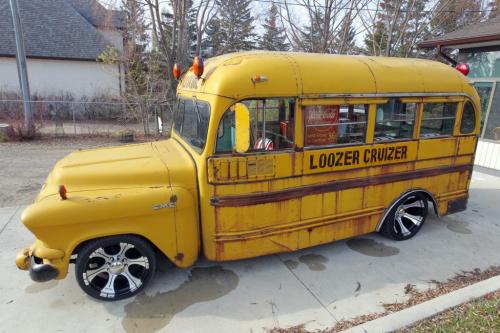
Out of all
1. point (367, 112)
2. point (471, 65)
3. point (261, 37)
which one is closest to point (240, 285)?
point (367, 112)

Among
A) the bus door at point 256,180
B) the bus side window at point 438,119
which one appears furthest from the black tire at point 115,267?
the bus side window at point 438,119

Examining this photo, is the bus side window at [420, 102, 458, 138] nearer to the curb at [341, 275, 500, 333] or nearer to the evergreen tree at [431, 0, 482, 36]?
the curb at [341, 275, 500, 333]

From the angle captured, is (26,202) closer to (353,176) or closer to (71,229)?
(71,229)

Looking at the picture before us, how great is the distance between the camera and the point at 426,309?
10.2 ft

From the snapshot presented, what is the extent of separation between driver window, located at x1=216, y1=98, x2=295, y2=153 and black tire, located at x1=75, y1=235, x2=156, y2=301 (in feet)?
4.45

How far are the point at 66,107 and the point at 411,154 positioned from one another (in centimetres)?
1904

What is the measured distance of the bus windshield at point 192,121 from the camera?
137 inches

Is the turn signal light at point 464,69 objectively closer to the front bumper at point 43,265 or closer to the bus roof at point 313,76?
the bus roof at point 313,76

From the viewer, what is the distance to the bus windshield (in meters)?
3.47

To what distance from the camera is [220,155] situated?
337 cm

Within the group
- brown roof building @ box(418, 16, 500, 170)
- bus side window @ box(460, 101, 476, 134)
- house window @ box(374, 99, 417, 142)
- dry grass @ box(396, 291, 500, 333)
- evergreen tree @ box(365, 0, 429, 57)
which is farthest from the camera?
evergreen tree @ box(365, 0, 429, 57)

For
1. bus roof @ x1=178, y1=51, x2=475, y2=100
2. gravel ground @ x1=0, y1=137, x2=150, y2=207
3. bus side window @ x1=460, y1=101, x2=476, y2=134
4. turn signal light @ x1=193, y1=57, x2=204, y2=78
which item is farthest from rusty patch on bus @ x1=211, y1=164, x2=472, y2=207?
gravel ground @ x1=0, y1=137, x2=150, y2=207

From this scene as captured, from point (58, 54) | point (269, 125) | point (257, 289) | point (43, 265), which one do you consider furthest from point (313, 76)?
point (58, 54)

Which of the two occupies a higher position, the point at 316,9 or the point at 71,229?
the point at 316,9
